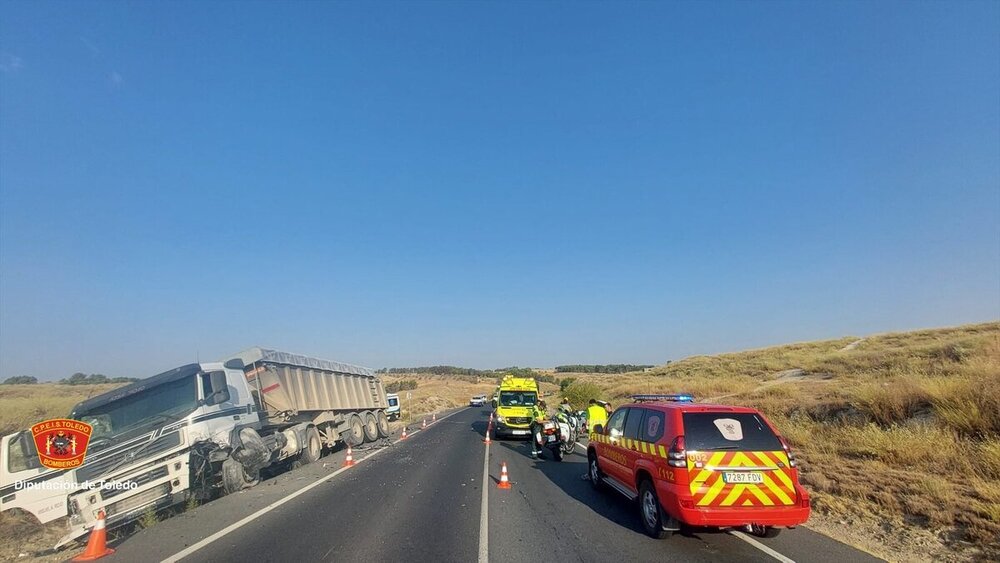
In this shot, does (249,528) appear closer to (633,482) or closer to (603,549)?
(603,549)

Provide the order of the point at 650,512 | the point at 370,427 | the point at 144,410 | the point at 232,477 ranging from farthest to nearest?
the point at 370,427 < the point at 232,477 < the point at 144,410 < the point at 650,512

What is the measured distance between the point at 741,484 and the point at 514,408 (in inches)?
576

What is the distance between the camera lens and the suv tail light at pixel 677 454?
261 inches

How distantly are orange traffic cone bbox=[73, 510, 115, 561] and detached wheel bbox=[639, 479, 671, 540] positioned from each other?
6882 millimetres

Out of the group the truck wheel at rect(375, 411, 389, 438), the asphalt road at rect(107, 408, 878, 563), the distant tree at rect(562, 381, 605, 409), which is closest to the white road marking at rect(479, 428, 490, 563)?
the asphalt road at rect(107, 408, 878, 563)

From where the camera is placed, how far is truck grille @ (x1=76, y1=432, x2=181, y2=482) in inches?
330

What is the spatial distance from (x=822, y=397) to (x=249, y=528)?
17.2 m

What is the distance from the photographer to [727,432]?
22.6ft

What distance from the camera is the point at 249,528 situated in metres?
7.50

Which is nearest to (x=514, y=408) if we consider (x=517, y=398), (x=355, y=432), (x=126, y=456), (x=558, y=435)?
(x=517, y=398)

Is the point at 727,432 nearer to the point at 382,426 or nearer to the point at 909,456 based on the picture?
the point at 909,456

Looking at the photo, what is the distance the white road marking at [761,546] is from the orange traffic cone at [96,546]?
26.4ft

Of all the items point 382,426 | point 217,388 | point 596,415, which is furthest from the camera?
point 382,426

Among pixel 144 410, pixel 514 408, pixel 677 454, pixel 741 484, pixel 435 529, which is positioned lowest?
pixel 435 529
